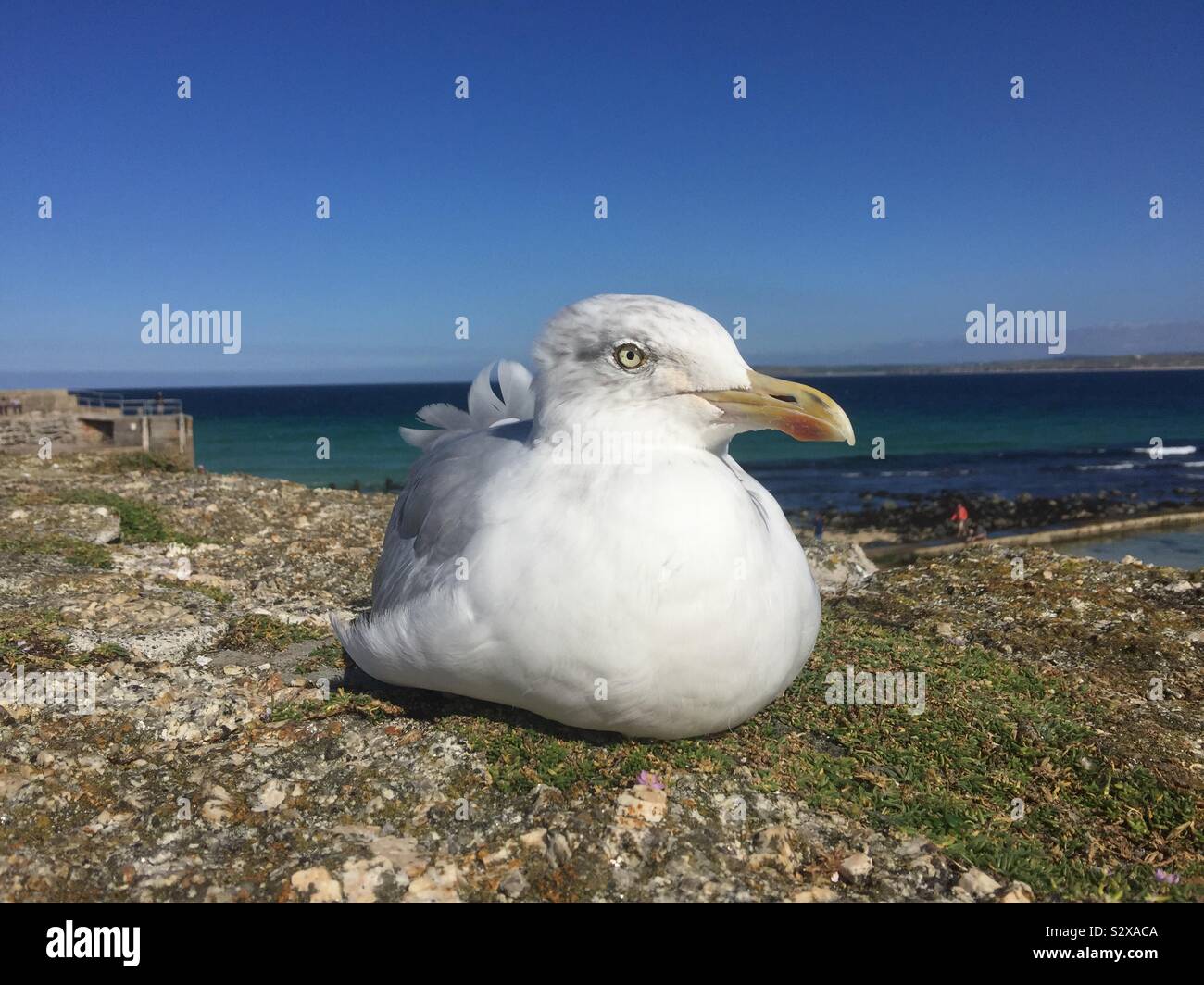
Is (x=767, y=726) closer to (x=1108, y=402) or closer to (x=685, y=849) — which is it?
(x=685, y=849)

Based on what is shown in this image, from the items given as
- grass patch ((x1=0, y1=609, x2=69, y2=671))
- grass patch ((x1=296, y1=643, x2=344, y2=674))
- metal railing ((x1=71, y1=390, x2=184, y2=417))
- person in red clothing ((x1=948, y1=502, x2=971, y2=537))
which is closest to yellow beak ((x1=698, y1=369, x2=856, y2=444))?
grass patch ((x1=296, y1=643, x2=344, y2=674))

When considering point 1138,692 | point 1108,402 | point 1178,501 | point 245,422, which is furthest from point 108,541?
point 1108,402

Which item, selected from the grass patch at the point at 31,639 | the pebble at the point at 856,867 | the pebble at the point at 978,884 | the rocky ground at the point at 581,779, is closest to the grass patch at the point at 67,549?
the rocky ground at the point at 581,779

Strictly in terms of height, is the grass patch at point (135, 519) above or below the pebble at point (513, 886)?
above

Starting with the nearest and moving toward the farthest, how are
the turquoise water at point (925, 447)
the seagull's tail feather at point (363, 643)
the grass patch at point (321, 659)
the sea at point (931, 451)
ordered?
the seagull's tail feather at point (363, 643), the grass patch at point (321, 659), the sea at point (931, 451), the turquoise water at point (925, 447)

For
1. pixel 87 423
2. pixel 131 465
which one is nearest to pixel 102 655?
pixel 131 465

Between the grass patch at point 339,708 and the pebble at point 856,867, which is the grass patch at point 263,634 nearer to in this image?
the grass patch at point 339,708

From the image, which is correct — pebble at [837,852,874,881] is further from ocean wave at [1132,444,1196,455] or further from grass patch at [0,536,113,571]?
ocean wave at [1132,444,1196,455]

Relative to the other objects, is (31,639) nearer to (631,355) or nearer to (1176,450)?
(631,355)
